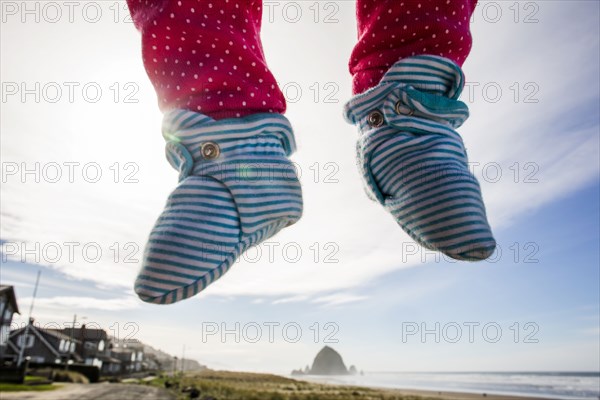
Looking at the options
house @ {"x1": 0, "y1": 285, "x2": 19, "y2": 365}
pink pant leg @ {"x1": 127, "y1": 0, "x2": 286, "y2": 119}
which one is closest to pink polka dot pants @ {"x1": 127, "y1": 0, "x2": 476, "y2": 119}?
pink pant leg @ {"x1": 127, "y1": 0, "x2": 286, "y2": 119}

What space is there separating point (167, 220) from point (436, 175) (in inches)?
27.0

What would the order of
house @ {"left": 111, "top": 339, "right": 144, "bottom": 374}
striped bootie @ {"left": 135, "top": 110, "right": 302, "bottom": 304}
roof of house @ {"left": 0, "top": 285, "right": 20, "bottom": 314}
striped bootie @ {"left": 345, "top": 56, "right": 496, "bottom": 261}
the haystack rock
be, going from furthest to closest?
1. the haystack rock
2. house @ {"left": 111, "top": 339, "right": 144, "bottom": 374}
3. roof of house @ {"left": 0, "top": 285, "right": 20, "bottom": 314}
4. striped bootie @ {"left": 345, "top": 56, "right": 496, "bottom": 261}
5. striped bootie @ {"left": 135, "top": 110, "right": 302, "bottom": 304}

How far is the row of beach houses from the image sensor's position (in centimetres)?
2416

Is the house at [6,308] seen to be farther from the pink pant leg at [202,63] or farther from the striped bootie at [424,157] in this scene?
the striped bootie at [424,157]

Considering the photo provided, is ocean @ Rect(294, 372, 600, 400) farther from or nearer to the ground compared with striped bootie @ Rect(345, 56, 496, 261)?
nearer to the ground

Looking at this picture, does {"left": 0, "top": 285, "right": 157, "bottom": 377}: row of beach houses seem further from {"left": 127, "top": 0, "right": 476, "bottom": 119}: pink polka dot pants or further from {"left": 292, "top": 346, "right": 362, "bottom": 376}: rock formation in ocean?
{"left": 292, "top": 346, "right": 362, "bottom": 376}: rock formation in ocean

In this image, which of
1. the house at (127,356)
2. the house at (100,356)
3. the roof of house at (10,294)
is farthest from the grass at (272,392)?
the house at (127,356)

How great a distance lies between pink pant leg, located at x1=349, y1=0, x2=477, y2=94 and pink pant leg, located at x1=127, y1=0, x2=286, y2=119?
350mm

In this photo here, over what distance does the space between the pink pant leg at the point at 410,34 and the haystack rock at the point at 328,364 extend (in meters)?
129

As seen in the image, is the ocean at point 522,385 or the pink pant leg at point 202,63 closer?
the pink pant leg at point 202,63

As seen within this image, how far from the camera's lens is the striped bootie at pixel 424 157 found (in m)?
1.07

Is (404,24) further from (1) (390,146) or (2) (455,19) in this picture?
(1) (390,146)

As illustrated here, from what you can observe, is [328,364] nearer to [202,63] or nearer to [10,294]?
[10,294]

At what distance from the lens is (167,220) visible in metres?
0.96
